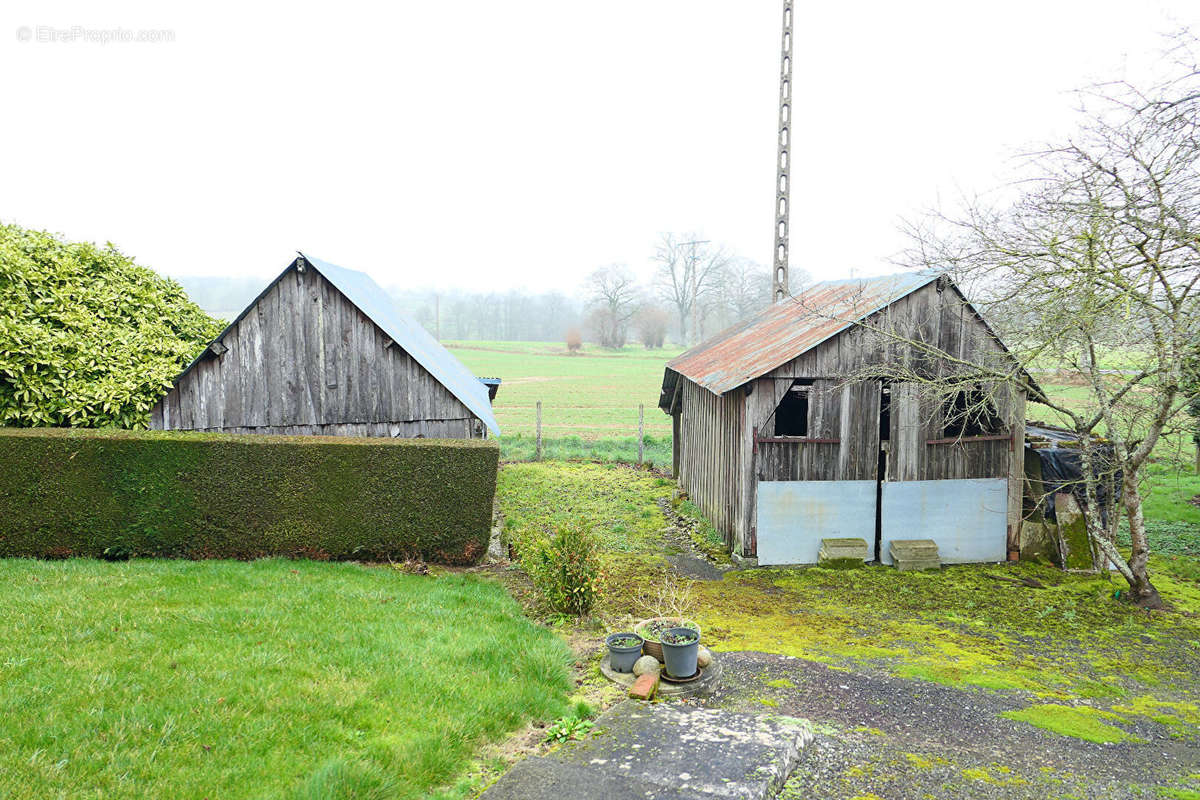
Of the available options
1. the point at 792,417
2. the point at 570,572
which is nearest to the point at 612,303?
the point at 792,417

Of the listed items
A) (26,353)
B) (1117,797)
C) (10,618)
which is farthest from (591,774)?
(26,353)

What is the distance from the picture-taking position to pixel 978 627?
365 inches

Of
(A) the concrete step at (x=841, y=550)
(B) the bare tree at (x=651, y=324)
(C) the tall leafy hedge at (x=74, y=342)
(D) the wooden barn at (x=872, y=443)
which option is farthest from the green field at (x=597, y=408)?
(C) the tall leafy hedge at (x=74, y=342)

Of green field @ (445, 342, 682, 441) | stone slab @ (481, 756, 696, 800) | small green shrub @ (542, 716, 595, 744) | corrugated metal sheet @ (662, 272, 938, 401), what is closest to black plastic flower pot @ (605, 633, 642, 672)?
small green shrub @ (542, 716, 595, 744)

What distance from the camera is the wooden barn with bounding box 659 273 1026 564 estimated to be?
1169 cm

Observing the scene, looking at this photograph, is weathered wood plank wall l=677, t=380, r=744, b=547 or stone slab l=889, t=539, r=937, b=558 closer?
stone slab l=889, t=539, r=937, b=558

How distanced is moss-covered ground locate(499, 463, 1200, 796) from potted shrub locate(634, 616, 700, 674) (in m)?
0.37

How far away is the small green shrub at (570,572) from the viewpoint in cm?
877

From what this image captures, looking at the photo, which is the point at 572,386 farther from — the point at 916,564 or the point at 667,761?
the point at 667,761

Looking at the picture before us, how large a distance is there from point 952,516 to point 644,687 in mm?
8336

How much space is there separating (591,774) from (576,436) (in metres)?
21.9

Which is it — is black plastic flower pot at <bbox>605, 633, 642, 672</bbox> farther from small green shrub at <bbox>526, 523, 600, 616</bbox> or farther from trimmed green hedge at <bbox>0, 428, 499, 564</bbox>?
trimmed green hedge at <bbox>0, 428, 499, 564</bbox>

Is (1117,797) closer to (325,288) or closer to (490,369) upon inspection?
(325,288)

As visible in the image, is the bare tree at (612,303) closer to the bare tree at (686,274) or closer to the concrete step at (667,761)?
the bare tree at (686,274)
